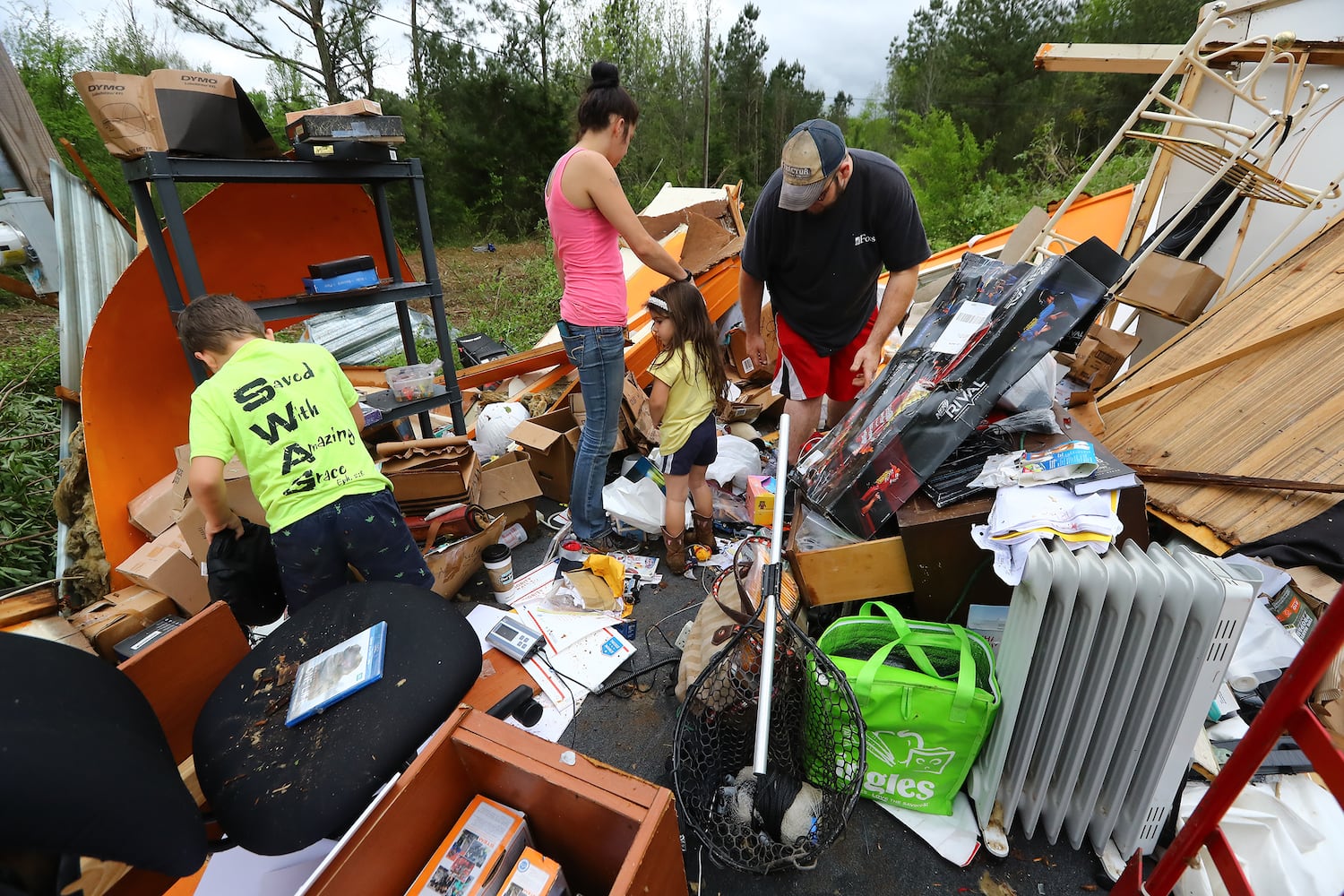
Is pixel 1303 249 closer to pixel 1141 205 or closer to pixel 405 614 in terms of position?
pixel 1141 205

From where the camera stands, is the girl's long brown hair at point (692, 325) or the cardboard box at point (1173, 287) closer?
the girl's long brown hair at point (692, 325)

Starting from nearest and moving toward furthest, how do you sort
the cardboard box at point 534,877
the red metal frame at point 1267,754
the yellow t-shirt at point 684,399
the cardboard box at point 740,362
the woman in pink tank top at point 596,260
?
the red metal frame at point 1267,754, the cardboard box at point 534,877, the woman in pink tank top at point 596,260, the yellow t-shirt at point 684,399, the cardboard box at point 740,362

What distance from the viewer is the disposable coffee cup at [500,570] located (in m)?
2.80

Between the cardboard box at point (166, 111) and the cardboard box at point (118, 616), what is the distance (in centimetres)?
179

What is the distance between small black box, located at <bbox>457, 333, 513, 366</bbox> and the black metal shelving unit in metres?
1.05

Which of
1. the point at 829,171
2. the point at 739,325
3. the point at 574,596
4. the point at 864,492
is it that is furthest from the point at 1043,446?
the point at 739,325

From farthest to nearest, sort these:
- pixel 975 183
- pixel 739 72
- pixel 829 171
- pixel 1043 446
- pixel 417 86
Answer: pixel 739 72 → pixel 975 183 → pixel 417 86 → pixel 829 171 → pixel 1043 446

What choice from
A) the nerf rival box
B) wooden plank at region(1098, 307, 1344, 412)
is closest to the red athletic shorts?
the nerf rival box

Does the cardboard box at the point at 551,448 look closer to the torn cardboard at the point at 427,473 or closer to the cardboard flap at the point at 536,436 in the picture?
the cardboard flap at the point at 536,436

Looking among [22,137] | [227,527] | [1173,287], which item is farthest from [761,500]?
[22,137]

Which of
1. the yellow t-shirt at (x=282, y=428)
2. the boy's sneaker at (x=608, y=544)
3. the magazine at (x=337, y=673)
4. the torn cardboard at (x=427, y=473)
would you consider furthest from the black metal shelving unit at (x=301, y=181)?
the magazine at (x=337, y=673)

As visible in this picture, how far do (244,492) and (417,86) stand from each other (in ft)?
46.8

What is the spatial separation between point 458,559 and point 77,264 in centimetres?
269

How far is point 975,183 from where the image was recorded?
14617mm
